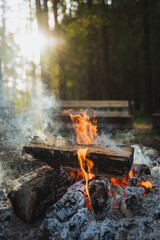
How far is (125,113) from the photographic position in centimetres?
781

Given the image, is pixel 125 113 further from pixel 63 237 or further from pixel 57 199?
pixel 63 237

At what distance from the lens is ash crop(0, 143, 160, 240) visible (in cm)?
231

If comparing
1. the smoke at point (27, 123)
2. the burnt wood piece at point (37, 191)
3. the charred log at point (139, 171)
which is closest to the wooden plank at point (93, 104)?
the smoke at point (27, 123)

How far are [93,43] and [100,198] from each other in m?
16.7

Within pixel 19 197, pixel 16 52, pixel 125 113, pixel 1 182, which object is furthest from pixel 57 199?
pixel 16 52

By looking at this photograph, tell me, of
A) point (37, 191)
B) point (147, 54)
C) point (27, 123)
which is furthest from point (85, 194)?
point (147, 54)

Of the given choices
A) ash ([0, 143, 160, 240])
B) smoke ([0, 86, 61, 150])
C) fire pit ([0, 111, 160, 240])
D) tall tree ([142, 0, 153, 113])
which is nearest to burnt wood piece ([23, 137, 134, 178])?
fire pit ([0, 111, 160, 240])

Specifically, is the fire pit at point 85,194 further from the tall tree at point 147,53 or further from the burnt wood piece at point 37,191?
the tall tree at point 147,53

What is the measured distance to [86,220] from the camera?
251 centimetres

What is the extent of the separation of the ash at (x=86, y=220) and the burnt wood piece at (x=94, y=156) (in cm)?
38

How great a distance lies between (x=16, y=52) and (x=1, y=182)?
133 feet

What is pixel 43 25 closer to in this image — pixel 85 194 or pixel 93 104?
pixel 93 104

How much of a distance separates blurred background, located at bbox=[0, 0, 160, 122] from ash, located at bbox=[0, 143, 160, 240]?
22.1 ft

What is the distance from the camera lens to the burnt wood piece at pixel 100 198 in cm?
267
